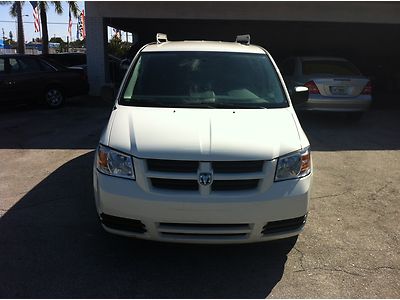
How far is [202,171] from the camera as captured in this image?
3.31 metres

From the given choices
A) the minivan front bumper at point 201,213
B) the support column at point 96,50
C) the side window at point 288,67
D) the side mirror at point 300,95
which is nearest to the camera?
the minivan front bumper at point 201,213

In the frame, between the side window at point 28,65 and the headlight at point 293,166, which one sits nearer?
the headlight at point 293,166

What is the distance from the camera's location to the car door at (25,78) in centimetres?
1113

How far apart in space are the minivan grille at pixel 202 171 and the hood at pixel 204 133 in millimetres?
48

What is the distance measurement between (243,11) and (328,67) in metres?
4.02

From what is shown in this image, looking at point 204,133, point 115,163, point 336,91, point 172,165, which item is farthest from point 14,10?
point 172,165

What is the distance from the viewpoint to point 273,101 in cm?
443

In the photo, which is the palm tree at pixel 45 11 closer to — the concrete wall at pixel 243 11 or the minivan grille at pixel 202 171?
the concrete wall at pixel 243 11

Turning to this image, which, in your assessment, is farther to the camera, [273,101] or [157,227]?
[273,101]

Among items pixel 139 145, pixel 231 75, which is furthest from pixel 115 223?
pixel 231 75

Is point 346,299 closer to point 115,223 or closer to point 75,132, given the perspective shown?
point 115,223

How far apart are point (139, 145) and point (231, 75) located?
1.70m

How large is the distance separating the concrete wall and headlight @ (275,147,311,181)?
404 inches

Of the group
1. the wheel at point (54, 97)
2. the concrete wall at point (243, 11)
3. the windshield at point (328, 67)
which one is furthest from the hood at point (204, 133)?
the concrete wall at point (243, 11)
